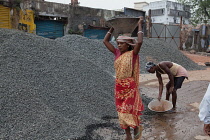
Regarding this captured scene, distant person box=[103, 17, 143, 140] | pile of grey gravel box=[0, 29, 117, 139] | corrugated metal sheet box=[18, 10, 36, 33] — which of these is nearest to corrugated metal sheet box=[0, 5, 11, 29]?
corrugated metal sheet box=[18, 10, 36, 33]

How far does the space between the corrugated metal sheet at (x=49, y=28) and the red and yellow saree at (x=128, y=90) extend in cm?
1291

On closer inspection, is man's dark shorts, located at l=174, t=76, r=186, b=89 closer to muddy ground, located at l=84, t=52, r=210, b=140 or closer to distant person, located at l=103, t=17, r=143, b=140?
muddy ground, located at l=84, t=52, r=210, b=140

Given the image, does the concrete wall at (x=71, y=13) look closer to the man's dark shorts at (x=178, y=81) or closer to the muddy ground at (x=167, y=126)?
the man's dark shorts at (x=178, y=81)

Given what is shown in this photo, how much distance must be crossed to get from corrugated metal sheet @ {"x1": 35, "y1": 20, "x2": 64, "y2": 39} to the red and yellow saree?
1291 cm

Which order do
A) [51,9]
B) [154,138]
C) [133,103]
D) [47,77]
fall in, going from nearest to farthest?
1. [133,103]
2. [154,138]
3. [47,77]
4. [51,9]

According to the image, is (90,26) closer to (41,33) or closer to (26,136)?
(41,33)

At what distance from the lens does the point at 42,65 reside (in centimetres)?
453

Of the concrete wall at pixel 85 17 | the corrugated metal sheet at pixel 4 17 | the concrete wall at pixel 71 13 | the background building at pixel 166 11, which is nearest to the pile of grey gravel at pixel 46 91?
the corrugated metal sheet at pixel 4 17

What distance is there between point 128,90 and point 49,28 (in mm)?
13403

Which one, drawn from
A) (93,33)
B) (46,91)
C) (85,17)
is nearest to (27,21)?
(85,17)

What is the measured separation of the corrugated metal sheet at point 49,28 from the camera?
1457 centimetres

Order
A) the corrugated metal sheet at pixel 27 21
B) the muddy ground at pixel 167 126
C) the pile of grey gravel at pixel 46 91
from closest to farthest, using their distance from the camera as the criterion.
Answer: the pile of grey gravel at pixel 46 91
the muddy ground at pixel 167 126
the corrugated metal sheet at pixel 27 21

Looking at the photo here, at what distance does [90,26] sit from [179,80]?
43.9ft

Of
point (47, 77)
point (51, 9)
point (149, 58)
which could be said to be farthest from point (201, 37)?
point (47, 77)
